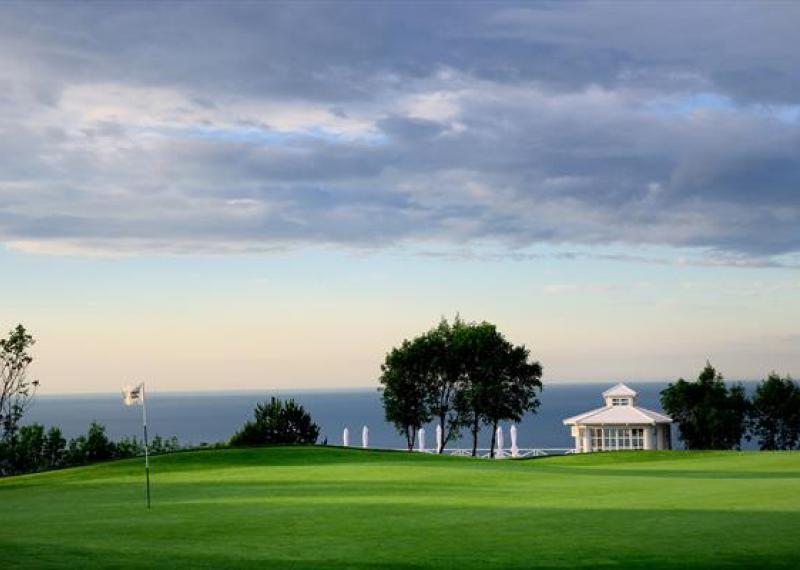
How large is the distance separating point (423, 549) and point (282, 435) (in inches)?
2105

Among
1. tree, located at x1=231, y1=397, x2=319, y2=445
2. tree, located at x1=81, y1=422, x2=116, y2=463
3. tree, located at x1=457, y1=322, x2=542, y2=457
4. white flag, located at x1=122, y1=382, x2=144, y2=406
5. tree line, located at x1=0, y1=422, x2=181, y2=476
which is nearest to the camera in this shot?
white flag, located at x1=122, y1=382, x2=144, y2=406

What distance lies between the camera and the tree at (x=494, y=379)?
270ft

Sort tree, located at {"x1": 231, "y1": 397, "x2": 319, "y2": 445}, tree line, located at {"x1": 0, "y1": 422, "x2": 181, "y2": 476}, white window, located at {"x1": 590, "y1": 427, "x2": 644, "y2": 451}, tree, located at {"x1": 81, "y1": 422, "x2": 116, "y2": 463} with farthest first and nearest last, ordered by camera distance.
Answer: white window, located at {"x1": 590, "y1": 427, "x2": 644, "y2": 451} < tree, located at {"x1": 231, "y1": 397, "x2": 319, "y2": 445} < tree, located at {"x1": 81, "y1": 422, "x2": 116, "y2": 463} < tree line, located at {"x1": 0, "y1": 422, "x2": 181, "y2": 476}

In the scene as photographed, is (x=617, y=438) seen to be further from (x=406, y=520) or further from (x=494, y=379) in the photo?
(x=406, y=520)

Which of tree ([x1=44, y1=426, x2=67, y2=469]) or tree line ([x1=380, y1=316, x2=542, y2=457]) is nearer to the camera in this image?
tree ([x1=44, y1=426, x2=67, y2=469])

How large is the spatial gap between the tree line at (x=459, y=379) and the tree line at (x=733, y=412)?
11990 mm

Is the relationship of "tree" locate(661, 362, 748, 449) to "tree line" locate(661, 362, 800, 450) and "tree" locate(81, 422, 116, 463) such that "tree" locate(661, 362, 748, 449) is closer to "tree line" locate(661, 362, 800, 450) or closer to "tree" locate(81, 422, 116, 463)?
"tree line" locate(661, 362, 800, 450)

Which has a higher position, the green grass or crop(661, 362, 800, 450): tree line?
crop(661, 362, 800, 450): tree line

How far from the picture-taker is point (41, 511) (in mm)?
25125

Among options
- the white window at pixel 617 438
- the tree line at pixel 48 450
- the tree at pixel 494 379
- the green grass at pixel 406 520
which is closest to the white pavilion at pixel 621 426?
the white window at pixel 617 438

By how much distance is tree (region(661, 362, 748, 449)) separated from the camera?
3354 inches

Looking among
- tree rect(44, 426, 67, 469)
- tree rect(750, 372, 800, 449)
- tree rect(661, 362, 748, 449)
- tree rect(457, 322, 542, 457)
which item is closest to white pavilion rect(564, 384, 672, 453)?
tree rect(661, 362, 748, 449)

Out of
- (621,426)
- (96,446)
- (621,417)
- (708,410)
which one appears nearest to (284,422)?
(96,446)

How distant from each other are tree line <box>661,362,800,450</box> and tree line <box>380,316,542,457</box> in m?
12.0
